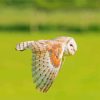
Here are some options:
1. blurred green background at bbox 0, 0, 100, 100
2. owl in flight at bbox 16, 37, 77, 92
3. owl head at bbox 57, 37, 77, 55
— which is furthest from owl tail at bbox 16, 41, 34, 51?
blurred green background at bbox 0, 0, 100, 100

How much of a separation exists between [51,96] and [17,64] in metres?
5.70

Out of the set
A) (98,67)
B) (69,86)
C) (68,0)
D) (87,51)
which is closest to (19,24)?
(68,0)

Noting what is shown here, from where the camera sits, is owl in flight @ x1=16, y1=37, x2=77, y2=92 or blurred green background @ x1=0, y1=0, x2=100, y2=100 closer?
owl in flight @ x1=16, y1=37, x2=77, y2=92

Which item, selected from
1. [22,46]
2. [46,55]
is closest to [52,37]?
[46,55]

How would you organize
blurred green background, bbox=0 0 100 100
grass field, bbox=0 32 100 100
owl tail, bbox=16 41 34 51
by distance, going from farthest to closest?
blurred green background, bbox=0 0 100 100
grass field, bbox=0 32 100 100
owl tail, bbox=16 41 34 51

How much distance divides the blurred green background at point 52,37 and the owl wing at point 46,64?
180mm

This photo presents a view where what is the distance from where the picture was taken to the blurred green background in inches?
466

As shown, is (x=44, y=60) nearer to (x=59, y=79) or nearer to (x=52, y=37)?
(x=59, y=79)

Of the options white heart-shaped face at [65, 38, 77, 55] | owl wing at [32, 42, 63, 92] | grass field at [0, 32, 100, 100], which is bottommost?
grass field at [0, 32, 100, 100]

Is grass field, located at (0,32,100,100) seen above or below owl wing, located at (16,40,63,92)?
below

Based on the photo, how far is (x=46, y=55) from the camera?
194cm

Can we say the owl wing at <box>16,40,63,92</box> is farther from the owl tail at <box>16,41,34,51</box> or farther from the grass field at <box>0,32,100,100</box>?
the grass field at <box>0,32,100,100</box>

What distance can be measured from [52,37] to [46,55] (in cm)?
2148

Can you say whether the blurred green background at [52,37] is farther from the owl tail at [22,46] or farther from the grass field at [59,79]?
the owl tail at [22,46]
